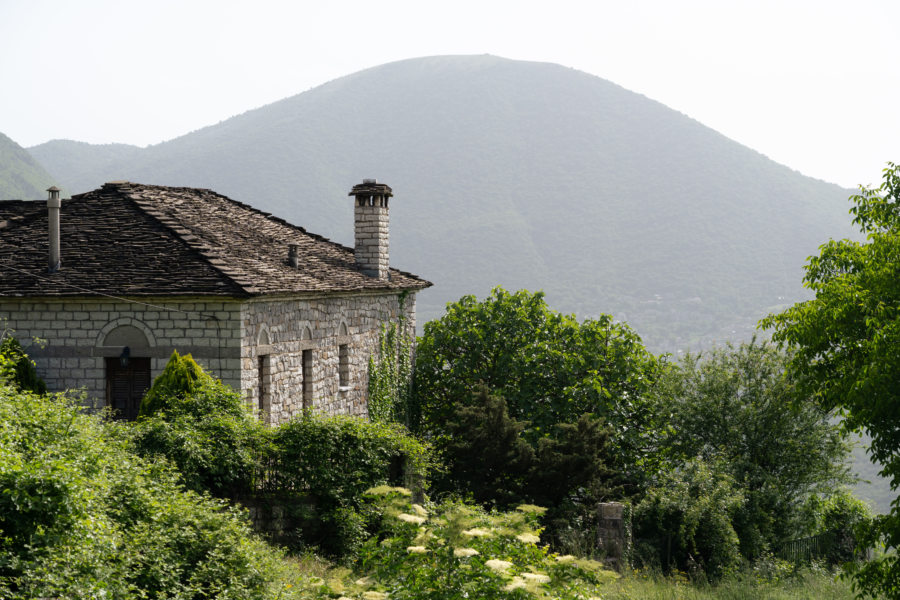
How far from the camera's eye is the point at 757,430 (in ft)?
76.1

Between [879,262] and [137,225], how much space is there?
14.6 m

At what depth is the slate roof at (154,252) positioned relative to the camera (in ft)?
57.7

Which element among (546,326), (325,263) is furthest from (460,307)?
(325,263)

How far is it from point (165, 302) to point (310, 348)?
404 cm

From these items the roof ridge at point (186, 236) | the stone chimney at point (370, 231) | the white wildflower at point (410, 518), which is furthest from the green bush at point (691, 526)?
the stone chimney at point (370, 231)

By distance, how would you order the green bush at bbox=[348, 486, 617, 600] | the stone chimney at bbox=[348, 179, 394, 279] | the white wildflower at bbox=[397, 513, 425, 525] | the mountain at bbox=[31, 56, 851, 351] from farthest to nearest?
the mountain at bbox=[31, 56, 851, 351] → the stone chimney at bbox=[348, 179, 394, 279] → the white wildflower at bbox=[397, 513, 425, 525] → the green bush at bbox=[348, 486, 617, 600]

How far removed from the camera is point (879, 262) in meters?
13.7

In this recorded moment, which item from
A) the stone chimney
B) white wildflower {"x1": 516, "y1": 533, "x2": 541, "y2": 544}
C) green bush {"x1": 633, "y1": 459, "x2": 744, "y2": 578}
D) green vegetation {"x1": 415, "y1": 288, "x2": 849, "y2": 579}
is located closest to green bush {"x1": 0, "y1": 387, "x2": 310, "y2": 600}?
white wildflower {"x1": 516, "y1": 533, "x2": 541, "y2": 544}

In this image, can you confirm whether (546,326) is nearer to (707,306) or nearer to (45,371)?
(45,371)

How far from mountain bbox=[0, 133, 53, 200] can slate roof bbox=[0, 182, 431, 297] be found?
8477 cm

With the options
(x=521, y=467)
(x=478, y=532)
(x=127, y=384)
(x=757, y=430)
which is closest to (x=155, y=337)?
(x=127, y=384)

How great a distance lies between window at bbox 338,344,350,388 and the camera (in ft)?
73.5

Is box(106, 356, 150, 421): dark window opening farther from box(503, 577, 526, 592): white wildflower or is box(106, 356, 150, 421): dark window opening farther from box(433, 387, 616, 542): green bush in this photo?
box(503, 577, 526, 592): white wildflower

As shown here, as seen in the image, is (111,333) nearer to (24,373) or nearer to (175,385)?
(24,373)
